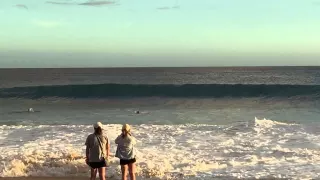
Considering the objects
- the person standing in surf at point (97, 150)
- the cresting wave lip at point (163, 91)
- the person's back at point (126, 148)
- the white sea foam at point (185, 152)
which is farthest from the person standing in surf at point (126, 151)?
the cresting wave lip at point (163, 91)

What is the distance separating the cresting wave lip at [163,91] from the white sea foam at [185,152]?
75.6 feet

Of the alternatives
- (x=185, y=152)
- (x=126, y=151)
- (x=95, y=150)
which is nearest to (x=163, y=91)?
(x=185, y=152)

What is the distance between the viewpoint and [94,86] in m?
46.3

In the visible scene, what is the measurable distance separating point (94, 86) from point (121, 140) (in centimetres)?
3806

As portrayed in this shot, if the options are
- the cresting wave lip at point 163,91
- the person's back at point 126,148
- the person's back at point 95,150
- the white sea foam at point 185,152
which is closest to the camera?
the person's back at point 95,150

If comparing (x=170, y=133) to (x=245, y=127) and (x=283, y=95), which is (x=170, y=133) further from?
(x=283, y=95)

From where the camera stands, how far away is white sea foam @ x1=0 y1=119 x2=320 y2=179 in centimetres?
1008

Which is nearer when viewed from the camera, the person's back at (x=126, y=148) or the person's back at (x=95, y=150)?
the person's back at (x=95, y=150)

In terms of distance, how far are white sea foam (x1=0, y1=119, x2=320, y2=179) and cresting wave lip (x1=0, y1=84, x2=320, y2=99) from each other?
75.6ft

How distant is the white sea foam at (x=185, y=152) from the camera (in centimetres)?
1008

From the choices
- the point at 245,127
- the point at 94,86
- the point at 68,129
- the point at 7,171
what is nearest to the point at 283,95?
the point at 94,86

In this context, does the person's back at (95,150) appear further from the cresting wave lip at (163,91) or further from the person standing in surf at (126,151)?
the cresting wave lip at (163,91)

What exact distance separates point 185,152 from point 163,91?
31039 millimetres

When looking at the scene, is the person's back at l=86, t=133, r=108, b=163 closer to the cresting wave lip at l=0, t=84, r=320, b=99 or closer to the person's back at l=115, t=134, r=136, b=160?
the person's back at l=115, t=134, r=136, b=160
